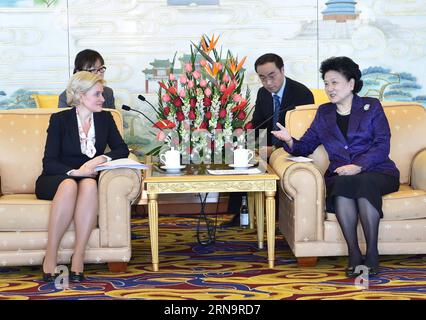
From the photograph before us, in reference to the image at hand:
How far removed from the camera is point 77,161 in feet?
16.4

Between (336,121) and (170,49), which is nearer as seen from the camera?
(336,121)

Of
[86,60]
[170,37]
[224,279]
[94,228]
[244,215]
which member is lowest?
[224,279]

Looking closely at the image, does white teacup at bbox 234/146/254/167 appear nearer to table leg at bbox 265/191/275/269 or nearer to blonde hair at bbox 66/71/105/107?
table leg at bbox 265/191/275/269

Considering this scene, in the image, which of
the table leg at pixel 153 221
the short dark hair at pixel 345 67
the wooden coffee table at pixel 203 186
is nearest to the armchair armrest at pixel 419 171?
the short dark hair at pixel 345 67

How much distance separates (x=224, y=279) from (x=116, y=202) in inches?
30.2

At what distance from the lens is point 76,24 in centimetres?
736

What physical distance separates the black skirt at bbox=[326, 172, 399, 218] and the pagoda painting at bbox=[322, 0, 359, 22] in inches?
117

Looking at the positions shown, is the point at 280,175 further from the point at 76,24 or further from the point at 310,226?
the point at 76,24

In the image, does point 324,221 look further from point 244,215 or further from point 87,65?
point 87,65

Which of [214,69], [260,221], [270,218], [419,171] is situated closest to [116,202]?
[270,218]

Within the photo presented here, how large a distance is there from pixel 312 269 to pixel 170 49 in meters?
3.19

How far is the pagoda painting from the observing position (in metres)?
7.47

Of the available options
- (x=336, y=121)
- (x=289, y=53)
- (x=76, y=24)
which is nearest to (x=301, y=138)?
Answer: (x=336, y=121)

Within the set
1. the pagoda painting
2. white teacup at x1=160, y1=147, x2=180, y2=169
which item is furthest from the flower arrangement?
the pagoda painting
